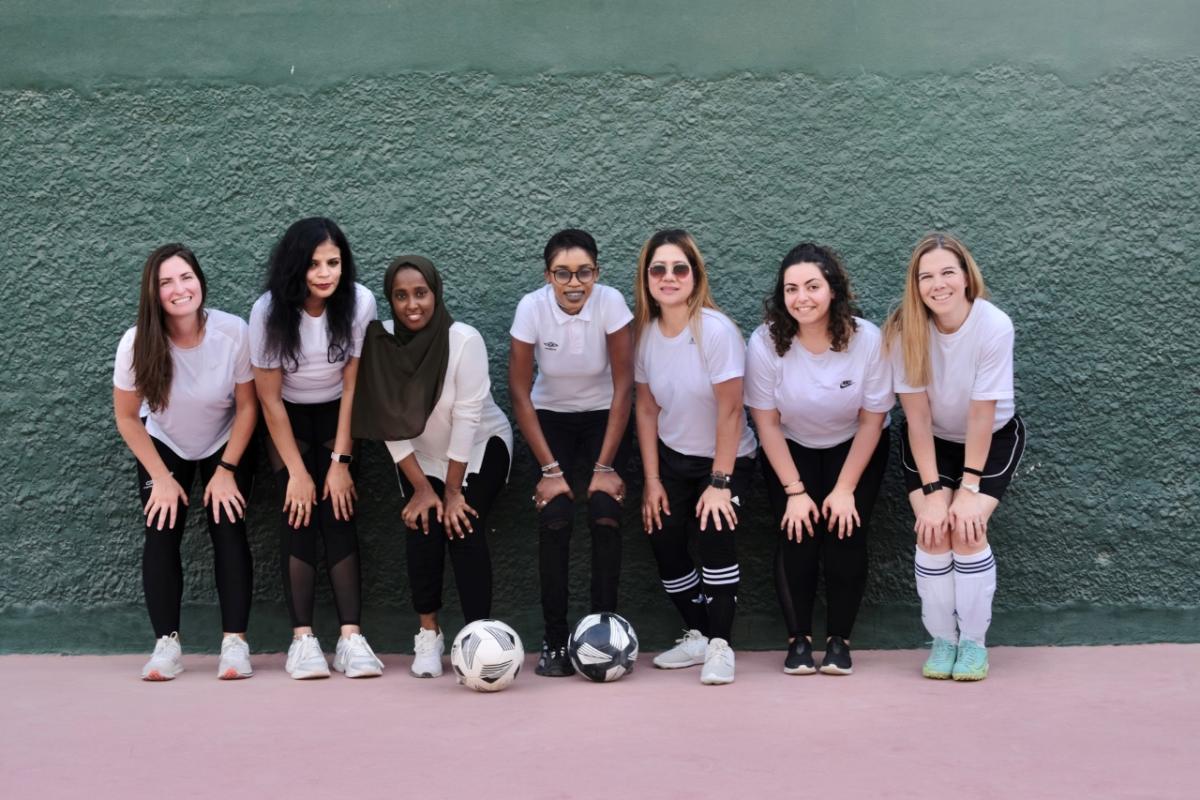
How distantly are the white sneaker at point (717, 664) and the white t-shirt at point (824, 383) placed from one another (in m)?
0.84

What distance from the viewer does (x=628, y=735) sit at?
3.96 metres

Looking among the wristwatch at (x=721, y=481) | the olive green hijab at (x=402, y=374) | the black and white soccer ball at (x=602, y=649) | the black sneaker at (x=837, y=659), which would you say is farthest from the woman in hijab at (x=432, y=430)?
the black sneaker at (x=837, y=659)

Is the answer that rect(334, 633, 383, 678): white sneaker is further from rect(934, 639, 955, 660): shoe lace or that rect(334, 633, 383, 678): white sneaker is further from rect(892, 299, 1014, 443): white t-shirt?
rect(892, 299, 1014, 443): white t-shirt

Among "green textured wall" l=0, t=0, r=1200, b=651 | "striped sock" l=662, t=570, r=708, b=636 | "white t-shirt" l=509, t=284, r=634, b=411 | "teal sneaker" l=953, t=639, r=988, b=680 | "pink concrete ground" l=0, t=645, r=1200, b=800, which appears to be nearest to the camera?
"pink concrete ground" l=0, t=645, r=1200, b=800

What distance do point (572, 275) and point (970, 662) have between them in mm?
1964

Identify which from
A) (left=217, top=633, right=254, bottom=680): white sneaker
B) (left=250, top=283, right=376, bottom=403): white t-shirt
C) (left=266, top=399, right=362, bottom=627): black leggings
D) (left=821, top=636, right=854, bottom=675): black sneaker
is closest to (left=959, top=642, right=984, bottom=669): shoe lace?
(left=821, top=636, right=854, bottom=675): black sneaker

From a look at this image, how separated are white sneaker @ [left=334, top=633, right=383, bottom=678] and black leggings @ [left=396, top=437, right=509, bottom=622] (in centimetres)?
25

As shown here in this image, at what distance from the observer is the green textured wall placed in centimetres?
533

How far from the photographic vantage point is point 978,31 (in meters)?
5.36

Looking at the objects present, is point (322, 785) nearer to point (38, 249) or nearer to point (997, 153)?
point (38, 249)

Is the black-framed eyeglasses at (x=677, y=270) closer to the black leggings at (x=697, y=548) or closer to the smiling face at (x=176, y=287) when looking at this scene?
the black leggings at (x=697, y=548)

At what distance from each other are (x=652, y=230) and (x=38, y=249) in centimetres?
250

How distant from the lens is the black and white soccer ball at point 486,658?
454 cm

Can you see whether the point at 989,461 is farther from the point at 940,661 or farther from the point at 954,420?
the point at 940,661
